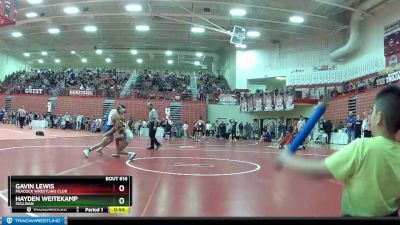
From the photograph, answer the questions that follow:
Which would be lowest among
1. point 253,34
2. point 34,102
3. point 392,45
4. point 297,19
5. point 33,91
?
point 34,102

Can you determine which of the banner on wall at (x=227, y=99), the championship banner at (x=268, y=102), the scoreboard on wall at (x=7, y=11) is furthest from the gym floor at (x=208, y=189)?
the banner on wall at (x=227, y=99)

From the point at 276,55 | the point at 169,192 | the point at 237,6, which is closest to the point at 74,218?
the point at 169,192

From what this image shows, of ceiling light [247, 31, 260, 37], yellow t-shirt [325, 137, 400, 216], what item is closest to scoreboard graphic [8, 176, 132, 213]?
yellow t-shirt [325, 137, 400, 216]

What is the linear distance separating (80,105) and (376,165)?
3669 centimetres

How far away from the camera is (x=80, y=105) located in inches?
1426

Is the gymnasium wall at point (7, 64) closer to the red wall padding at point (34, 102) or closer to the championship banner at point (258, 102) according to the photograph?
the red wall padding at point (34, 102)

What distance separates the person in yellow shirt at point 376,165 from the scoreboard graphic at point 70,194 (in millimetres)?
910

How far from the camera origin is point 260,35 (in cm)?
3409

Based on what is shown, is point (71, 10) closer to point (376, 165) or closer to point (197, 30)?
point (197, 30)

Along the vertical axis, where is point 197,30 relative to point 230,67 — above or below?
above

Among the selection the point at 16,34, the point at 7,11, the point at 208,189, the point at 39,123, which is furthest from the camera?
the point at 16,34

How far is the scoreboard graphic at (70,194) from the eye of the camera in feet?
5.93

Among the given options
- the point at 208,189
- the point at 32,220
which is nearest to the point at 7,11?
the point at 208,189

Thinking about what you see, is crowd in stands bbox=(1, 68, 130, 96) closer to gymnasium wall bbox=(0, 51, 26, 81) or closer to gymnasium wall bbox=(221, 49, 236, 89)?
gymnasium wall bbox=(0, 51, 26, 81)
